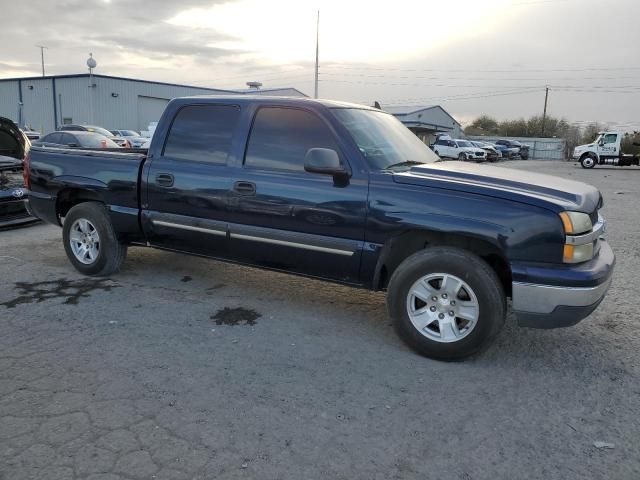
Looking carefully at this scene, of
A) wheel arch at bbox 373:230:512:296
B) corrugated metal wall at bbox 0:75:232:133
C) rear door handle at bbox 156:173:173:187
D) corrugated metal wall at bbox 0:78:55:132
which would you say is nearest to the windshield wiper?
wheel arch at bbox 373:230:512:296

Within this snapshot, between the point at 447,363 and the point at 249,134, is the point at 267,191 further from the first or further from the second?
the point at 447,363

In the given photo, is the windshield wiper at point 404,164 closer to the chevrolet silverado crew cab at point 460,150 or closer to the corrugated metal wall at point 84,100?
the chevrolet silverado crew cab at point 460,150

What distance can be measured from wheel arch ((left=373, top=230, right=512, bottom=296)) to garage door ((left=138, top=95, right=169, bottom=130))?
4699cm

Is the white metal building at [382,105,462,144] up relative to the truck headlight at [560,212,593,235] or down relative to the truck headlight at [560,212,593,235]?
up

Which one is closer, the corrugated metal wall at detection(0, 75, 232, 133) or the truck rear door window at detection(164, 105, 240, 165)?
the truck rear door window at detection(164, 105, 240, 165)

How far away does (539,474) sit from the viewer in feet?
8.51

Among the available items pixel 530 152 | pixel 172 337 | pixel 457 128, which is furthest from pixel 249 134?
pixel 457 128

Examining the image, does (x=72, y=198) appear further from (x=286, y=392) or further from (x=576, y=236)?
(x=576, y=236)

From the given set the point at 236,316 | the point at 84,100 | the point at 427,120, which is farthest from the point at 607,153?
the point at 84,100

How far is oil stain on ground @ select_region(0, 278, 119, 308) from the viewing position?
482 cm

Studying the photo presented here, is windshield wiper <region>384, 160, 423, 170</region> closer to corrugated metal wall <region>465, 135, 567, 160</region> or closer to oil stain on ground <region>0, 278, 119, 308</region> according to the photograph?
oil stain on ground <region>0, 278, 119, 308</region>

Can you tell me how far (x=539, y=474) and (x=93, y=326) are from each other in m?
3.41

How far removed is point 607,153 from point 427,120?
30.8 meters

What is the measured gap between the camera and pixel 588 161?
116ft
